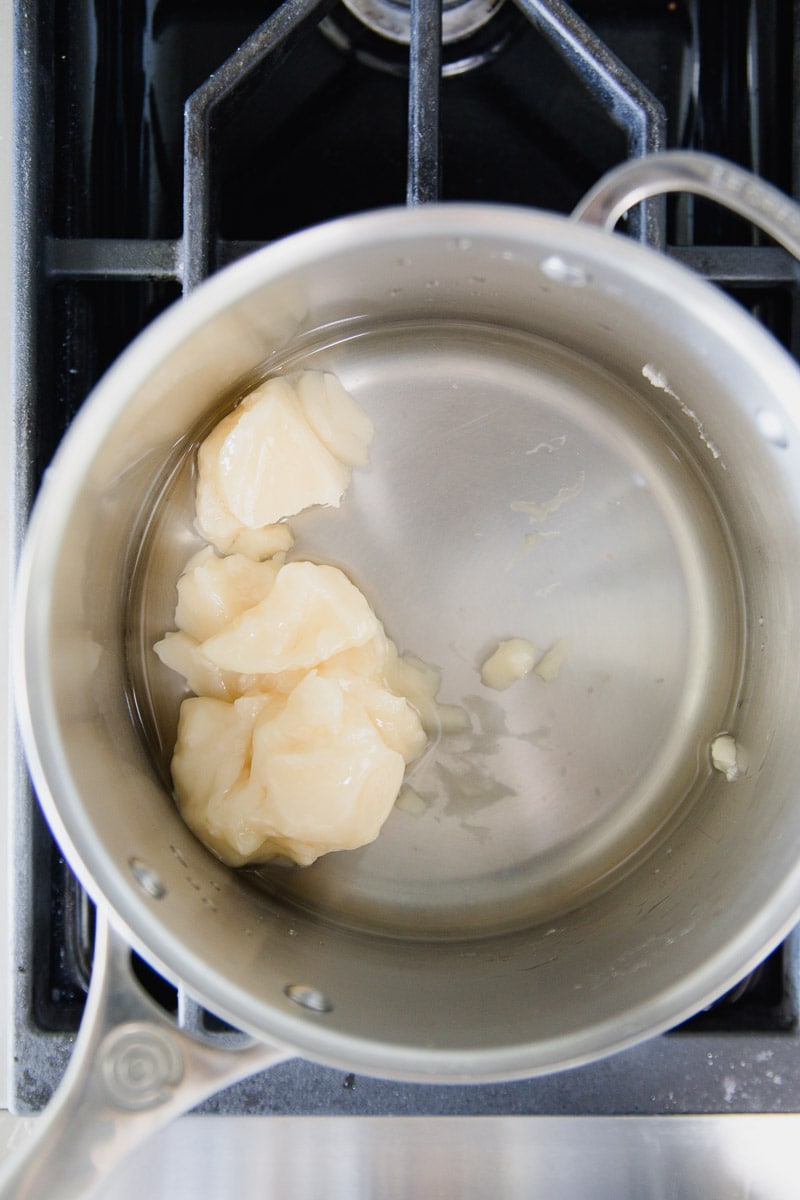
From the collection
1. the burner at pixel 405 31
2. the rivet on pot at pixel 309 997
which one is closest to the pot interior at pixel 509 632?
the rivet on pot at pixel 309 997

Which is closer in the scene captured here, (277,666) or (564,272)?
(564,272)

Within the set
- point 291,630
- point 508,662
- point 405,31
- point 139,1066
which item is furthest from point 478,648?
point 405,31

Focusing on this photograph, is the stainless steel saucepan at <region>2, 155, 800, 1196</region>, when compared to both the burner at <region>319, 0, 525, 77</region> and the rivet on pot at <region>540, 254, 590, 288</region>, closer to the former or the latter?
the rivet on pot at <region>540, 254, 590, 288</region>

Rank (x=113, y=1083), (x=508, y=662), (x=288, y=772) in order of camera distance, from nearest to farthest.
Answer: (x=113, y=1083)
(x=288, y=772)
(x=508, y=662)

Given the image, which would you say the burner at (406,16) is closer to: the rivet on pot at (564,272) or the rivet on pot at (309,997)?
the rivet on pot at (564,272)

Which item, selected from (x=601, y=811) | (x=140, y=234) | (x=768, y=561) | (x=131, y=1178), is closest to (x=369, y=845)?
(x=601, y=811)

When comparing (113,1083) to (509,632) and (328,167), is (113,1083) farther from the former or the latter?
(328,167)

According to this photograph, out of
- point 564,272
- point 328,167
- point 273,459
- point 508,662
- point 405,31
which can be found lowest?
point 508,662

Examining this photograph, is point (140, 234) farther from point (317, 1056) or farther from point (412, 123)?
point (317, 1056)
